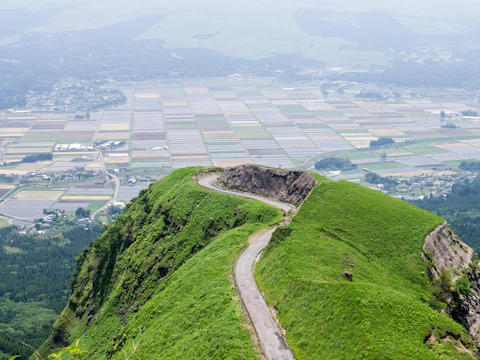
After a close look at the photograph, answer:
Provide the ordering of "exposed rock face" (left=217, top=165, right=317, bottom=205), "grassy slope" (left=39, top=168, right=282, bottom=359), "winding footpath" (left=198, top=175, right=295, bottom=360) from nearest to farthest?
"winding footpath" (left=198, top=175, right=295, bottom=360) → "grassy slope" (left=39, top=168, right=282, bottom=359) → "exposed rock face" (left=217, top=165, right=317, bottom=205)

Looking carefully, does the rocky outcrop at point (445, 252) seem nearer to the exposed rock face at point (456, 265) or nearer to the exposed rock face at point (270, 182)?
the exposed rock face at point (456, 265)

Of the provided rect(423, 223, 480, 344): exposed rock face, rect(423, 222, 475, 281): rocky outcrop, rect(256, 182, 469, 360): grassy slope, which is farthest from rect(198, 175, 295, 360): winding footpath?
rect(423, 223, 480, 344): exposed rock face

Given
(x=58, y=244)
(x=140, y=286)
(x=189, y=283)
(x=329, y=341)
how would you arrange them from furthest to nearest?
(x=58, y=244) → (x=140, y=286) → (x=189, y=283) → (x=329, y=341)

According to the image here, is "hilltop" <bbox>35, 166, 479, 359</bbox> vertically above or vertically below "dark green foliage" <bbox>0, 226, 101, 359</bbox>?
above

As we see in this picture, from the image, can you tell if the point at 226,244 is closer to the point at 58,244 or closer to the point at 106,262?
the point at 106,262

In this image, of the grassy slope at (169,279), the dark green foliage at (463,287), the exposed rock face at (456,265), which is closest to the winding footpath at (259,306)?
the grassy slope at (169,279)

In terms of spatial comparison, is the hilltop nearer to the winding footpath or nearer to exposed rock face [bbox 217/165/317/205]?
exposed rock face [bbox 217/165/317/205]

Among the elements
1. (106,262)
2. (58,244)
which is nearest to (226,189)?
(106,262)
